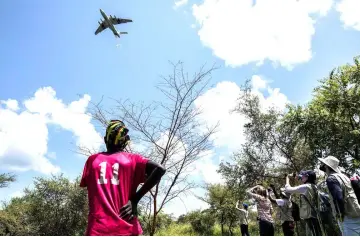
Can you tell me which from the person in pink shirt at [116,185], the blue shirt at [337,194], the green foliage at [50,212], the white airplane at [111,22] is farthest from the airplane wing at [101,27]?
the person in pink shirt at [116,185]

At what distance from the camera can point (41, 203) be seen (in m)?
26.0

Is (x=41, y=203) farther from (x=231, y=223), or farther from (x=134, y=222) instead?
(x=134, y=222)

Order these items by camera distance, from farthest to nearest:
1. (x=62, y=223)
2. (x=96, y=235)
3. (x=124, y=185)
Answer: (x=62, y=223) → (x=124, y=185) → (x=96, y=235)

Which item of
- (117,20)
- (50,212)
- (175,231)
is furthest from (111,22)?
(175,231)

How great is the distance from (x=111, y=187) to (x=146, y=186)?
0.79 ft

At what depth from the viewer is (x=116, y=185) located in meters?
2.45

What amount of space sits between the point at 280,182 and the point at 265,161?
1684 millimetres

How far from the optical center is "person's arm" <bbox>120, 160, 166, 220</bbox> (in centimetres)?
240

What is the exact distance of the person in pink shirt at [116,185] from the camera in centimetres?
234

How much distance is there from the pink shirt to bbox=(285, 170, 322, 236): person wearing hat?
4.52m

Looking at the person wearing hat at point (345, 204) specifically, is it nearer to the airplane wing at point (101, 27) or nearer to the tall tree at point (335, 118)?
the tall tree at point (335, 118)

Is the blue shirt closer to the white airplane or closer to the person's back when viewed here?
the person's back

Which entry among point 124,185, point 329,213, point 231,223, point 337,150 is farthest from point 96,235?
point 231,223

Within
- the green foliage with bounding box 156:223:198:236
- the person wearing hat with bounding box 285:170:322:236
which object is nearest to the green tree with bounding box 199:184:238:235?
the green foliage with bounding box 156:223:198:236
